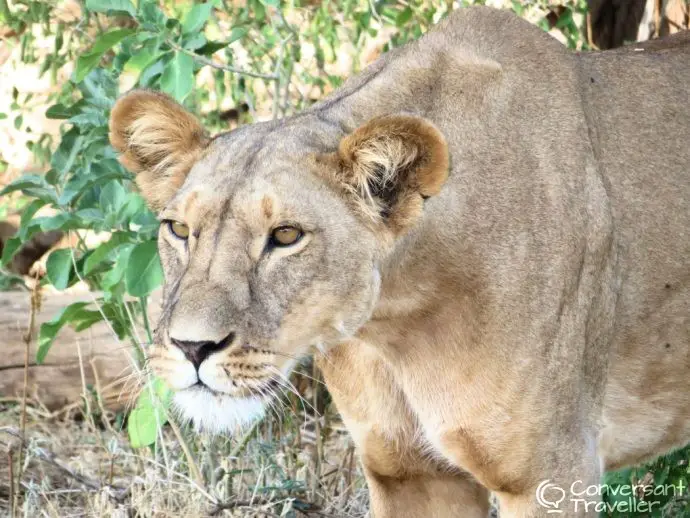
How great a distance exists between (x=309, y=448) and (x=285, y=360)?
2198mm

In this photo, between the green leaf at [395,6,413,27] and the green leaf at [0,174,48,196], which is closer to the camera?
the green leaf at [0,174,48,196]

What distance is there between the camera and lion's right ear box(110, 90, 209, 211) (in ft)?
10.7

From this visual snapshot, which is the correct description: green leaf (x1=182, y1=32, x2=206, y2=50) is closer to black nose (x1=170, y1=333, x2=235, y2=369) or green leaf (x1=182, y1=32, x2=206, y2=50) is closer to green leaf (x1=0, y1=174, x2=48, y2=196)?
green leaf (x1=0, y1=174, x2=48, y2=196)

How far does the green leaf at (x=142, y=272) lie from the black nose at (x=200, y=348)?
103 centimetres

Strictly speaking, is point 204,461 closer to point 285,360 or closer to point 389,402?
point 389,402

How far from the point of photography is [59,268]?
4285 millimetres

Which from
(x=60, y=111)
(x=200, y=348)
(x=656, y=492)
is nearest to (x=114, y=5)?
(x=60, y=111)

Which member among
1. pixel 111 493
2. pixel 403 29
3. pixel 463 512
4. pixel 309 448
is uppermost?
pixel 403 29

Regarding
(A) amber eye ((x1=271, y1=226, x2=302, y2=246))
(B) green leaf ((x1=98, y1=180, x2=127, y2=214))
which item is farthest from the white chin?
(B) green leaf ((x1=98, y1=180, x2=127, y2=214))

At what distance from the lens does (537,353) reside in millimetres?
3316

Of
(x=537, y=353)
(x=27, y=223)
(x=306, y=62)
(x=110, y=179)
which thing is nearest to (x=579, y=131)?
(x=537, y=353)

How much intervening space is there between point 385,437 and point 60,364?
2698mm

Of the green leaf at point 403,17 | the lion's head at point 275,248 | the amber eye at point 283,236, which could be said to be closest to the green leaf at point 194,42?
the lion's head at point 275,248

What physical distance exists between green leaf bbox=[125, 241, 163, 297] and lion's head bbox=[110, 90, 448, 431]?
0.73 metres
